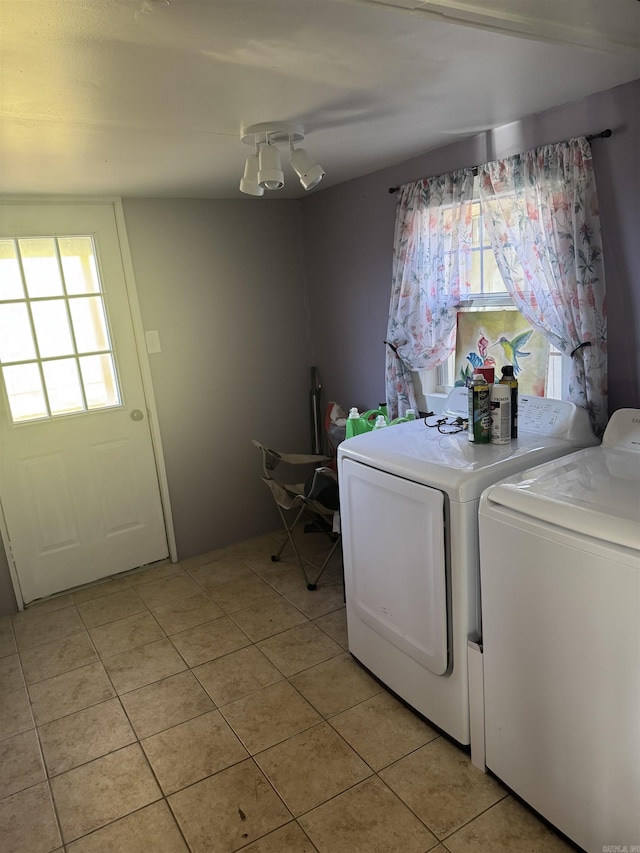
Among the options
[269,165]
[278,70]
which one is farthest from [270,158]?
[278,70]

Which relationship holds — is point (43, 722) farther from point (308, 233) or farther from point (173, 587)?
point (308, 233)

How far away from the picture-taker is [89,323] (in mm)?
3168

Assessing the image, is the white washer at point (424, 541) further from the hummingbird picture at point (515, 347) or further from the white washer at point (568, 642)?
the hummingbird picture at point (515, 347)

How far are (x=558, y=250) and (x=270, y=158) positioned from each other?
108 cm

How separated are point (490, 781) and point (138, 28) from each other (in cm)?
226

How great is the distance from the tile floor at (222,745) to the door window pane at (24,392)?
1063mm

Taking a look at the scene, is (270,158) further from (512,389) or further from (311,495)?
(311,495)

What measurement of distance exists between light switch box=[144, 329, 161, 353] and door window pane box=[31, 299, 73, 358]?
1.31 feet

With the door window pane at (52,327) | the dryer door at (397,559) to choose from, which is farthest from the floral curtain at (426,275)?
the door window pane at (52,327)

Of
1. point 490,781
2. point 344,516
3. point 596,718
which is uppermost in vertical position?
point 344,516

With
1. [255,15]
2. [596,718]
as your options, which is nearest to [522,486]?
[596,718]

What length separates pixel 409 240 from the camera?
279cm

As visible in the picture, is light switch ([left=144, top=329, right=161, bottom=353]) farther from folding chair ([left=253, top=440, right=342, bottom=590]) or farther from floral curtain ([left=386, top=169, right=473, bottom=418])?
floral curtain ([left=386, top=169, right=473, bottom=418])

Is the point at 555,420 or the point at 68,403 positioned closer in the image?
the point at 555,420
